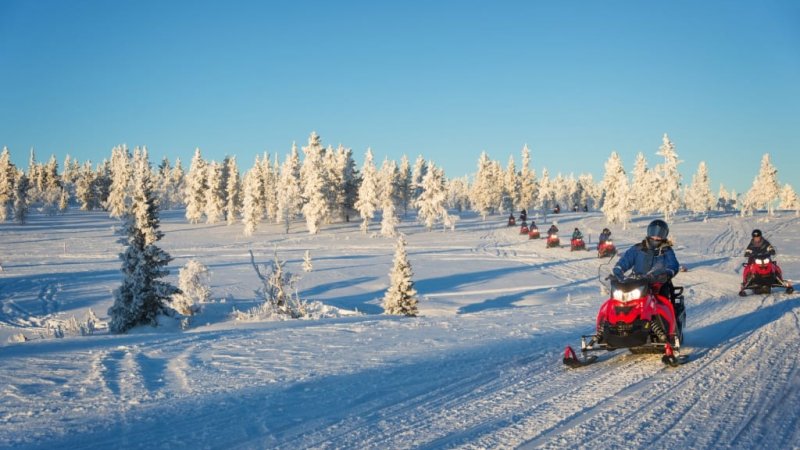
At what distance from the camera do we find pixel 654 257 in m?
8.73

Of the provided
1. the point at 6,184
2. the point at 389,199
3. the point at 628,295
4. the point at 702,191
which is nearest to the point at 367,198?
the point at 389,199

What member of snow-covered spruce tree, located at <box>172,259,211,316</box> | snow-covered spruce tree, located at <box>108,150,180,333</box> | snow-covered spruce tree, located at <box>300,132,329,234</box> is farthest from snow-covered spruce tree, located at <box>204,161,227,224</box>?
snow-covered spruce tree, located at <box>108,150,180,333</box>

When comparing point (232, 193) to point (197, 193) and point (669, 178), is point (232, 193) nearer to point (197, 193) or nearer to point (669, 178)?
point (197, 193)

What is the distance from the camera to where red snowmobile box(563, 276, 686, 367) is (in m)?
7.53

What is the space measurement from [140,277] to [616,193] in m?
65.2

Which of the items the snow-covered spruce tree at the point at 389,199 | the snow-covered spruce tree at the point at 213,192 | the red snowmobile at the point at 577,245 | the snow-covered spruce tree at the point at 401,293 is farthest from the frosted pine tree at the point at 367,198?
the snow-covered spruce tree at the point at 401,293

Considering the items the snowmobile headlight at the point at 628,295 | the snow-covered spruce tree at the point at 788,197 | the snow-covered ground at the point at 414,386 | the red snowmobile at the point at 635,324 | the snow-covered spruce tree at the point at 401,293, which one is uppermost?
the snow-covered spruce tree at the point at 788,197

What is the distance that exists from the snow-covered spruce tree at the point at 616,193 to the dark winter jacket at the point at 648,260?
65138mm

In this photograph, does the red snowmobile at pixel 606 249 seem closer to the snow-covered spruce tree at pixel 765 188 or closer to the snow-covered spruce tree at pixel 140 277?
the snow-covered spruce tree at pixel 140 277

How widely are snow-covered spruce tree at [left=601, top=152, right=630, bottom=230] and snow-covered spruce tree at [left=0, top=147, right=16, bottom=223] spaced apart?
83.6m

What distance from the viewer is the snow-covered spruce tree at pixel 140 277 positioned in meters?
19.4

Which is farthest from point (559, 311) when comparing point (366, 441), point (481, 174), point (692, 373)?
point (481, 174)

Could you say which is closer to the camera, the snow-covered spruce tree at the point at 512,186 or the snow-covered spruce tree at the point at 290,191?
the snow-covered spruce tree at the point at 290,191

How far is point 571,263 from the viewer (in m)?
36.5
